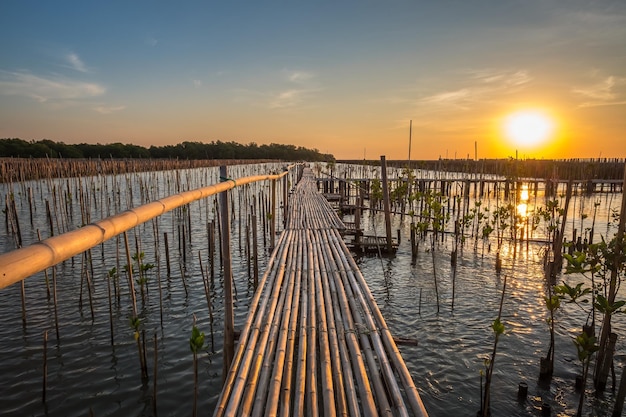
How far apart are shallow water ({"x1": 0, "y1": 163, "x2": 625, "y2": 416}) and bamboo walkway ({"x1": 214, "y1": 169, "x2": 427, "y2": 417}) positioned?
132 centimetres

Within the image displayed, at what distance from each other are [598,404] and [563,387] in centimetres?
43

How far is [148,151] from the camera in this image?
2805 inches

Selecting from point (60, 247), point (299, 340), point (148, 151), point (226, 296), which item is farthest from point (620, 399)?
point (148, 151)

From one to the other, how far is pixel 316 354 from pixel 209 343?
2981 mm

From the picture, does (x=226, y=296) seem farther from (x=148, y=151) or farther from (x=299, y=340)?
(x=148, y=151)

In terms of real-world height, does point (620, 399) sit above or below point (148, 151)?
below

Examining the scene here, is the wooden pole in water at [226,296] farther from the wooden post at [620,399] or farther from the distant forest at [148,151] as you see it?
the distant forest at [148,151]

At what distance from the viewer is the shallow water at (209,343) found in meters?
4.56

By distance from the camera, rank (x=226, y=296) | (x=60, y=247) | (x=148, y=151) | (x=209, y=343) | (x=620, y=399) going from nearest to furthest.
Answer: (x=60, y=247)
(x=226, y=296)
(x=620, y=399)
(x=209, y=343)
(x=148, y=151)

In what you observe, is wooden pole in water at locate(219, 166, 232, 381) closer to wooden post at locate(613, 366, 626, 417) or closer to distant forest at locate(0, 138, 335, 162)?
wooden post at locate(613, 366, 626, 417)

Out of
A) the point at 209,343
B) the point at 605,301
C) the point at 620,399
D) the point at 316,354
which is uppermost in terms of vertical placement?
the point at 605,301

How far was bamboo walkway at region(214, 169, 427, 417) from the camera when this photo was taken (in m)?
2.58

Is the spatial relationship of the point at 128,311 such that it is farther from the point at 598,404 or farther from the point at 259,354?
the point at 598,404

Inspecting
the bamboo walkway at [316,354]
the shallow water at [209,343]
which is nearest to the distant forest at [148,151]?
the shallow water at [209,343]
